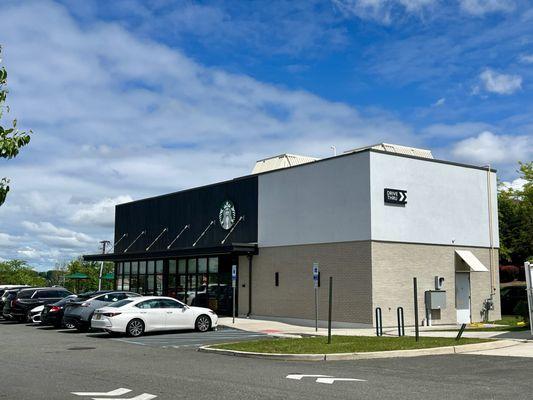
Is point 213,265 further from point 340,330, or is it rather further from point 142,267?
point 340,330

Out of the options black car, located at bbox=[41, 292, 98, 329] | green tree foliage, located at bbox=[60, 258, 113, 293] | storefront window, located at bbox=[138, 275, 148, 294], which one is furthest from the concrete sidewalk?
green tree foliage, located at bbox=[60, 258, 113, 293]

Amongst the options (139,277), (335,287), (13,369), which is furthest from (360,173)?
(139,277)

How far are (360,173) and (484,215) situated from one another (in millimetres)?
7461

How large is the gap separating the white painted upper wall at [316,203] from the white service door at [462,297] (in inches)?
223

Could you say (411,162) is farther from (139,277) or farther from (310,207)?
(139,277)

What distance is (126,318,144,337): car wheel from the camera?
21.8 m

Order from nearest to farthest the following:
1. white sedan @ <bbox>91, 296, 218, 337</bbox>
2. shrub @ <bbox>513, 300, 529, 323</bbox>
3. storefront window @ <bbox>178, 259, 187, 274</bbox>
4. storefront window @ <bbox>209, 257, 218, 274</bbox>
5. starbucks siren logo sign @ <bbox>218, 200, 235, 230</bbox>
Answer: white sedan @ <bbox>91, 296, 218, 337</bbox>, shrub @ <bbox>513, 300, 529, 323</bbox>, starbucks siren logo sign @ <bbox>218, 200, 235, 230</bbox>, storefront window @ <bbox>209, 257, 218, 274</bbox>, storefront window @ <bbox>178, 259, 187, 274</bbox>

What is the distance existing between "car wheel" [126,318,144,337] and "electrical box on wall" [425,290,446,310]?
11512mm

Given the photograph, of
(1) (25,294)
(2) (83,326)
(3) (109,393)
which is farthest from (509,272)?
(3) (109,393)

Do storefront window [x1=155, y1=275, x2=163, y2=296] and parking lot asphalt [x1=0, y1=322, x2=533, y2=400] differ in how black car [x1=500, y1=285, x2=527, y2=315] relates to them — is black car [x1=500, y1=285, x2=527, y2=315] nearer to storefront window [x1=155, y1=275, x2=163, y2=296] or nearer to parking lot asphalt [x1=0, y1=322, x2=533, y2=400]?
storefront window [x1=155, y1=275, x2=163, y2=296]

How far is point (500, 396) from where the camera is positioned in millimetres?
→ 9719

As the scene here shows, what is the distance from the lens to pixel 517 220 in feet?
167

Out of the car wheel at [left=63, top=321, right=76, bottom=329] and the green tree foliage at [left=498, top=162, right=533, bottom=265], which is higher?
the green tree foliage at [left=498, top=162, right=533, bottom=265]

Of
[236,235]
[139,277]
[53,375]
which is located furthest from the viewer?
[139,277]
